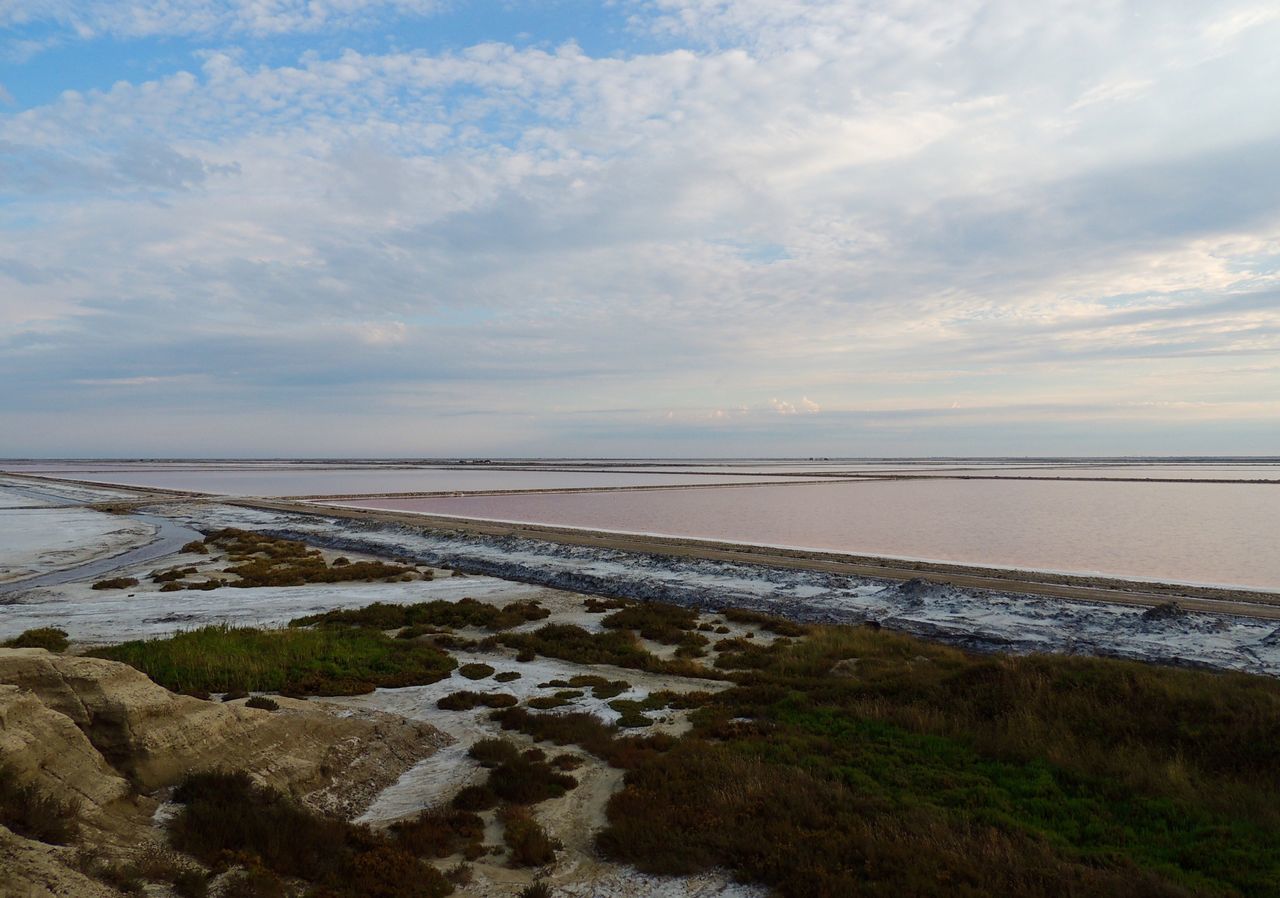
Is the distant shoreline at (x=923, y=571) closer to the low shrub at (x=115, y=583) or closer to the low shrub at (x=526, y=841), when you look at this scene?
the low shrub at (x=115, y=583)

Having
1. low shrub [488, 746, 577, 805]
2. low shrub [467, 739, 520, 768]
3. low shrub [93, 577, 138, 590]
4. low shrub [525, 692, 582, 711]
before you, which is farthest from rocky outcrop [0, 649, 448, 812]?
low shrub [93, 577, 138, 590]

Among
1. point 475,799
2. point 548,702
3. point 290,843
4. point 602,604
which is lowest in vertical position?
point 602,604

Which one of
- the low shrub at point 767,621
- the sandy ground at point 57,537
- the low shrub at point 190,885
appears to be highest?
the low shrub at point 190,885

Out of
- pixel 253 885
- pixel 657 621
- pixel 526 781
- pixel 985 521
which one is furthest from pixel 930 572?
pixel 253 885

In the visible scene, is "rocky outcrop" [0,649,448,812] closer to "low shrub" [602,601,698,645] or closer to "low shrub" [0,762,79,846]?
"low shrub" [0,762,79,846]

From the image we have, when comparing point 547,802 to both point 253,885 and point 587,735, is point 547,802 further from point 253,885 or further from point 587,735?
point 253,885

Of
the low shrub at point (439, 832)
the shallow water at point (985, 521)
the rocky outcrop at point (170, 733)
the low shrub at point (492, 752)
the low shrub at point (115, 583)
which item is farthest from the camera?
the shallow water at point (985, 521)

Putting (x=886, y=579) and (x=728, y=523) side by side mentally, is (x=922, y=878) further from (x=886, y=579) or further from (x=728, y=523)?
(x=728, y=523)

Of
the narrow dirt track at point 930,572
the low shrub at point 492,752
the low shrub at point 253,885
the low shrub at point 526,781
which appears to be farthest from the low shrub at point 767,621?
the low shrub at point 253,885
